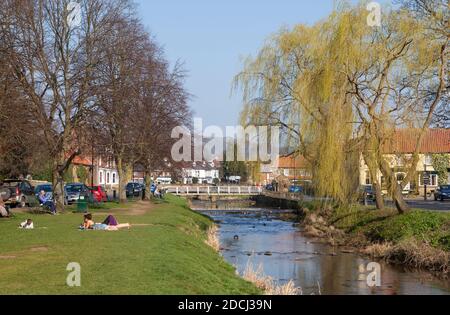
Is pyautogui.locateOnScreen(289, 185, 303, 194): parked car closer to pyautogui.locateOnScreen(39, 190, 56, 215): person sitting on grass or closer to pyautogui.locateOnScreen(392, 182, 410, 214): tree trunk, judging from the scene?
pyautogui.locateOnScreen(392, 182, 410, 214): tree trunk

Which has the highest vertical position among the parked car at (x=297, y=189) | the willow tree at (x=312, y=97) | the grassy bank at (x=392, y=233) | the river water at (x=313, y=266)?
the willow tree at (x=312, y=97)

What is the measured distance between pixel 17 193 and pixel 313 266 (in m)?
21.4

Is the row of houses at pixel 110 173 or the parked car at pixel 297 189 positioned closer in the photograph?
the parked car at pixel 297 189

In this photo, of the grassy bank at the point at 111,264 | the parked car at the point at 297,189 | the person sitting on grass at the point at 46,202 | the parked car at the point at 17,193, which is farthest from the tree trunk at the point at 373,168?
the parked car at the point at 17,193

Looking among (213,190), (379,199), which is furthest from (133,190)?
(379,199)

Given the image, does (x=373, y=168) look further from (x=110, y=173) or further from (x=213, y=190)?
(x=110, y=173)

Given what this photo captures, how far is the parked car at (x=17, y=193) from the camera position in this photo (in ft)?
119

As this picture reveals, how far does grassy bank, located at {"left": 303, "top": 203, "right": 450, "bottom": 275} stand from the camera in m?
22.5

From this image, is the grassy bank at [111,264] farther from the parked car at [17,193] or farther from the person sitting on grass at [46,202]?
the parked car at [17,193]

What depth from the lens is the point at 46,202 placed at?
34.6 metres

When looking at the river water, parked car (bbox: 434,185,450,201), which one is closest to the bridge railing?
parked car (bbox: 434,185,450,201)

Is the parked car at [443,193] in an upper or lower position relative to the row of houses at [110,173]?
lower

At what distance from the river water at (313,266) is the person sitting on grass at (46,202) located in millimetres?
8639

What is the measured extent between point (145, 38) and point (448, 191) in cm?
2938
